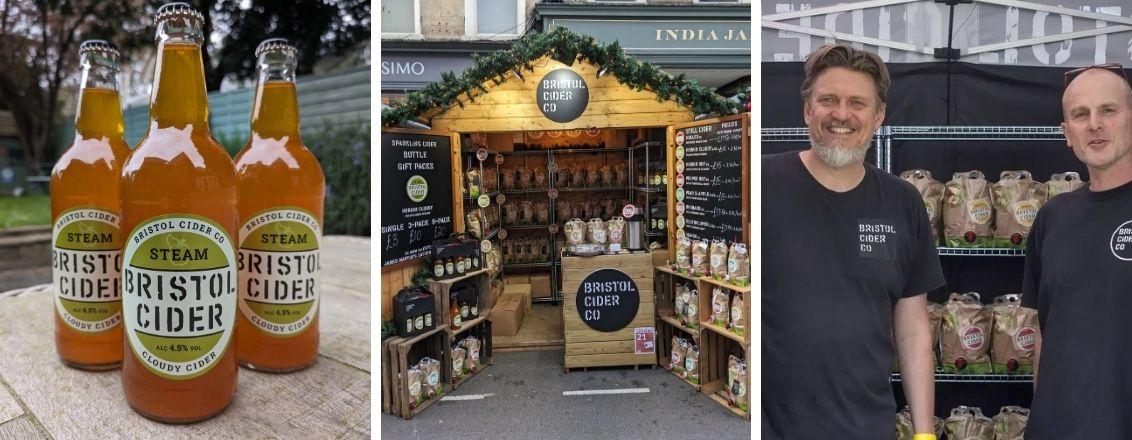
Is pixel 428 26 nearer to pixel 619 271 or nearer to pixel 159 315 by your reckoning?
pixel 159 315

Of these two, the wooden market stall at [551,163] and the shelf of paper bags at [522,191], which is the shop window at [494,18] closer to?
the wooden market stall at [551,163]

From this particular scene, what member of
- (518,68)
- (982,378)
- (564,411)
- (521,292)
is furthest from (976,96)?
(521,292)

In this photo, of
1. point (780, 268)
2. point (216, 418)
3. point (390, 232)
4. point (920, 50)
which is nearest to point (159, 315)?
point (216, 418)

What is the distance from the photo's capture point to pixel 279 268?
1.22m

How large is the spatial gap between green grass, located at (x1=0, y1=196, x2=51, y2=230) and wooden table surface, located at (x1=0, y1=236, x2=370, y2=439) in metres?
0.28

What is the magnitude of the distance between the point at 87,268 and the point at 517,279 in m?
1.40

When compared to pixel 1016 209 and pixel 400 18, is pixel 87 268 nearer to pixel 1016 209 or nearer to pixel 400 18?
pixel 400 18

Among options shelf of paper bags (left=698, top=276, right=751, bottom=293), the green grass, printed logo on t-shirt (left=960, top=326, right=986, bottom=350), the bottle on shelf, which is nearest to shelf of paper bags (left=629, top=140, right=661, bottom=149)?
shelf of paper bags (left=698, top=276, right=751, bottom=293)

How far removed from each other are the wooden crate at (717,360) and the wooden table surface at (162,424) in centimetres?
108

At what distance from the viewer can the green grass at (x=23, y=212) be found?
154cm

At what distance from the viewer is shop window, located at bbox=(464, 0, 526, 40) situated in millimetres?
1328

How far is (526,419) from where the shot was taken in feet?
4.58

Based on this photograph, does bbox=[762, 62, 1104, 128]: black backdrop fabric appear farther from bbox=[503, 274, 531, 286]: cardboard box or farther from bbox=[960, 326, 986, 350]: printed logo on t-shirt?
bbox=[503, 274, 531, 286]: cardboard box

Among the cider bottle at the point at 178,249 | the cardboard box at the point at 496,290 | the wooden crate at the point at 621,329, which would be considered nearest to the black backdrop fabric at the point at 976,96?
the wooden crate at the point at 621,329
